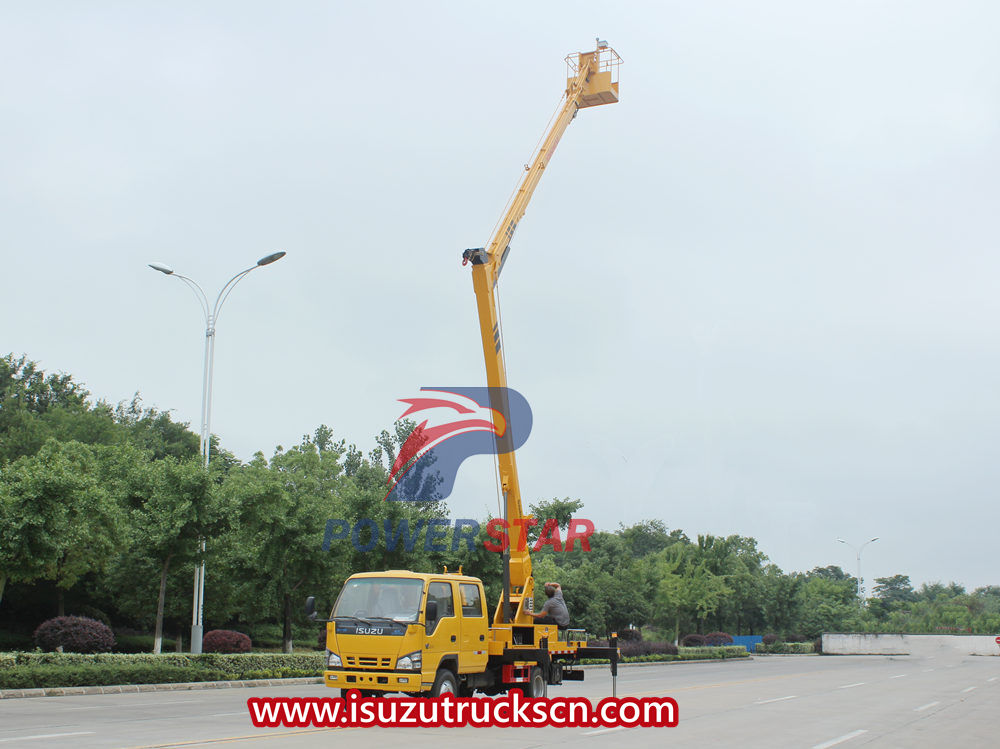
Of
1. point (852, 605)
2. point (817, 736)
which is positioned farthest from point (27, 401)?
point (852, 605)

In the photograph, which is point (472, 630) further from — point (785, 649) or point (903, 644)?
point (903, 644)

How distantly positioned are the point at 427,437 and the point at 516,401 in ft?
81.6

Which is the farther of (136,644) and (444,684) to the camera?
(136,644)

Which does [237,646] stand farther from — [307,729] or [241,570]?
[307,729]

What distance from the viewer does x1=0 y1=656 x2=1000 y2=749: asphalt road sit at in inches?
469

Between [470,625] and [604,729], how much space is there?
2.84 metres

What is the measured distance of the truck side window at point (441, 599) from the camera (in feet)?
47.0

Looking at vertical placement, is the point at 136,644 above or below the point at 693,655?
above

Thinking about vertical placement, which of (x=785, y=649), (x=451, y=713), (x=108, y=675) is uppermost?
(x=451, y=713)

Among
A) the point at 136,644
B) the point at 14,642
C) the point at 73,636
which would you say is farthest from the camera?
the point at 136,644

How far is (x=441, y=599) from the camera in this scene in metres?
14.7

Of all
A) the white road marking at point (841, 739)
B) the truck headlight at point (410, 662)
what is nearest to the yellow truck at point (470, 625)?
the truck headlight at point (410, 662)

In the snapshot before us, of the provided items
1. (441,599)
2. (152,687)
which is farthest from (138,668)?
(441,599)
